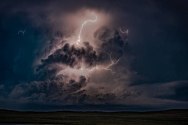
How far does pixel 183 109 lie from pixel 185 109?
1685 mm

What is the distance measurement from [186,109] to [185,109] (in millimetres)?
1000

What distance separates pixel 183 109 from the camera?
7869 inches

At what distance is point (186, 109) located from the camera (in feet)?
649

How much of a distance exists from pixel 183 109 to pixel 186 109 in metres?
2.67

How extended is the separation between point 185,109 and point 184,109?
3.00 ft

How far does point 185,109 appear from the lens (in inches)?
7820

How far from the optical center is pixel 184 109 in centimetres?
19938

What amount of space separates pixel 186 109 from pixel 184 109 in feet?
6.27
